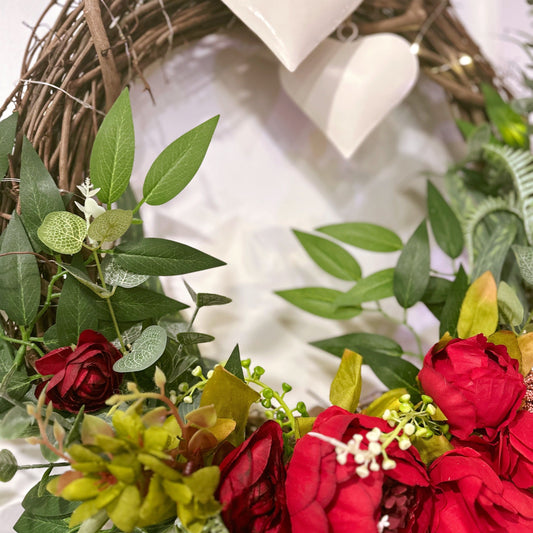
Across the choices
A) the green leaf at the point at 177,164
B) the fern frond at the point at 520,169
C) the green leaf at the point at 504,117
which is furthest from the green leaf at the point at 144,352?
the green leaf at the point at 504,117

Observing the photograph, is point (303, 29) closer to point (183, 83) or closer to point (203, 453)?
point (183, 83)

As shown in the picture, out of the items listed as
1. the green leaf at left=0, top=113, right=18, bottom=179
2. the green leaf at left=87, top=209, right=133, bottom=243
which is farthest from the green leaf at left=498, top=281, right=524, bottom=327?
the green leaf at left=0, top=113, right=18, bottom=179

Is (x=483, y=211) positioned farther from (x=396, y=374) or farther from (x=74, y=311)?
(x=74, y=311)

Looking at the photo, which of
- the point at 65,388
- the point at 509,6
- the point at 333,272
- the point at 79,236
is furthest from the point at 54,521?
the point at 509,6

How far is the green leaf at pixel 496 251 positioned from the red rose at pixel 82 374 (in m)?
0.41

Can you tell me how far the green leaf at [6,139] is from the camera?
1.46 feet

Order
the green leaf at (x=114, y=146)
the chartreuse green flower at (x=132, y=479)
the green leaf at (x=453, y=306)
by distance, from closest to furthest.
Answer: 1. the chartreuse green flower at (x=132, y=479)
2. the green leaf at (x=114, y=146)
3. the green leaf at (x=453, y=306)

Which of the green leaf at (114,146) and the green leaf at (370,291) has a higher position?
the green leaf at (114,146)

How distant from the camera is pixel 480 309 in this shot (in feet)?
1.67

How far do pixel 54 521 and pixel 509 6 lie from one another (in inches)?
44.4

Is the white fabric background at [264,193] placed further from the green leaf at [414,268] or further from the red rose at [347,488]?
the red rose at [347,488]

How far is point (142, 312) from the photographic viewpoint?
18.3 inches

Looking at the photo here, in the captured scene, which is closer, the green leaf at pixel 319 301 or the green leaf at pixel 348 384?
the green leaf at pixel 348 384

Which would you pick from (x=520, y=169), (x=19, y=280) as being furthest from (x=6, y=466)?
(x=520, y=169)
